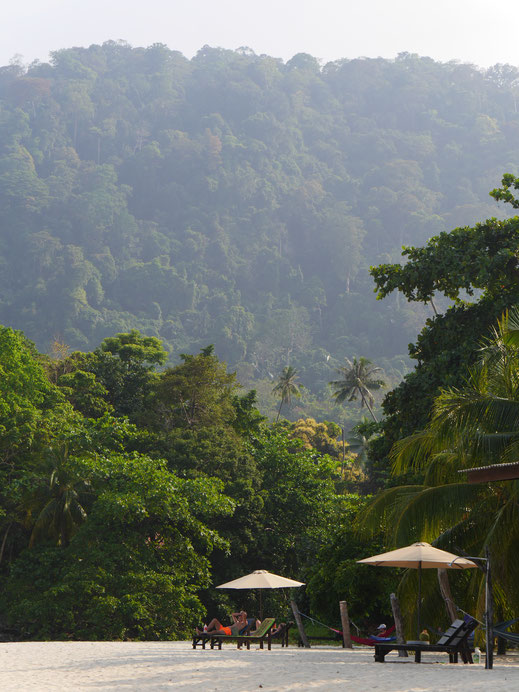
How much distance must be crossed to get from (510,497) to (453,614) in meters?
2.12

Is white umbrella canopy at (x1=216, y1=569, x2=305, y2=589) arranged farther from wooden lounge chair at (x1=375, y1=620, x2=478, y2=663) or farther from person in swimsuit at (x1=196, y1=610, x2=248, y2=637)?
wooden lounge chair at (x1=375, y1=620, x2=478, y2=663)

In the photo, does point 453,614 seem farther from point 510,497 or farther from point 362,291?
point 362,291

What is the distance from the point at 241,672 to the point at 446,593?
13.1 ft

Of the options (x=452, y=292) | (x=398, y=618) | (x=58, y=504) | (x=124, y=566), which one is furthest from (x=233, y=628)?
(x=58, y=504)

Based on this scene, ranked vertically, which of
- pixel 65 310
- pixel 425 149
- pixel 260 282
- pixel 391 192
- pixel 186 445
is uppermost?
pixel 425 149

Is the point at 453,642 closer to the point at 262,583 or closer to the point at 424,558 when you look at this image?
the point at 424,558

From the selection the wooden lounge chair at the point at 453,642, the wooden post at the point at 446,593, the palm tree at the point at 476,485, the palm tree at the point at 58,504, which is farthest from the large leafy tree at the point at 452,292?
the palm tree at the point at 58,504

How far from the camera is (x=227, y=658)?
14.1 meters

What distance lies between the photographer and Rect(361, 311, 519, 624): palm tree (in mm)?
12891

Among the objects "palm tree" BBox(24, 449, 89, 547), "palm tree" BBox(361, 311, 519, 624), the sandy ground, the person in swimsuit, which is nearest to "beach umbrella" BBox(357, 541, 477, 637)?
"palm tree" BBox(361, 311, 519, 624)

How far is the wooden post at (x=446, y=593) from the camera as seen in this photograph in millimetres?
13531

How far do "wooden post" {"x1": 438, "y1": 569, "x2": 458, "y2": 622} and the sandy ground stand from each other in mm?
768

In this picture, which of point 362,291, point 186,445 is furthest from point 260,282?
point 186,445

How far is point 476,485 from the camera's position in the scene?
44.5 ft
